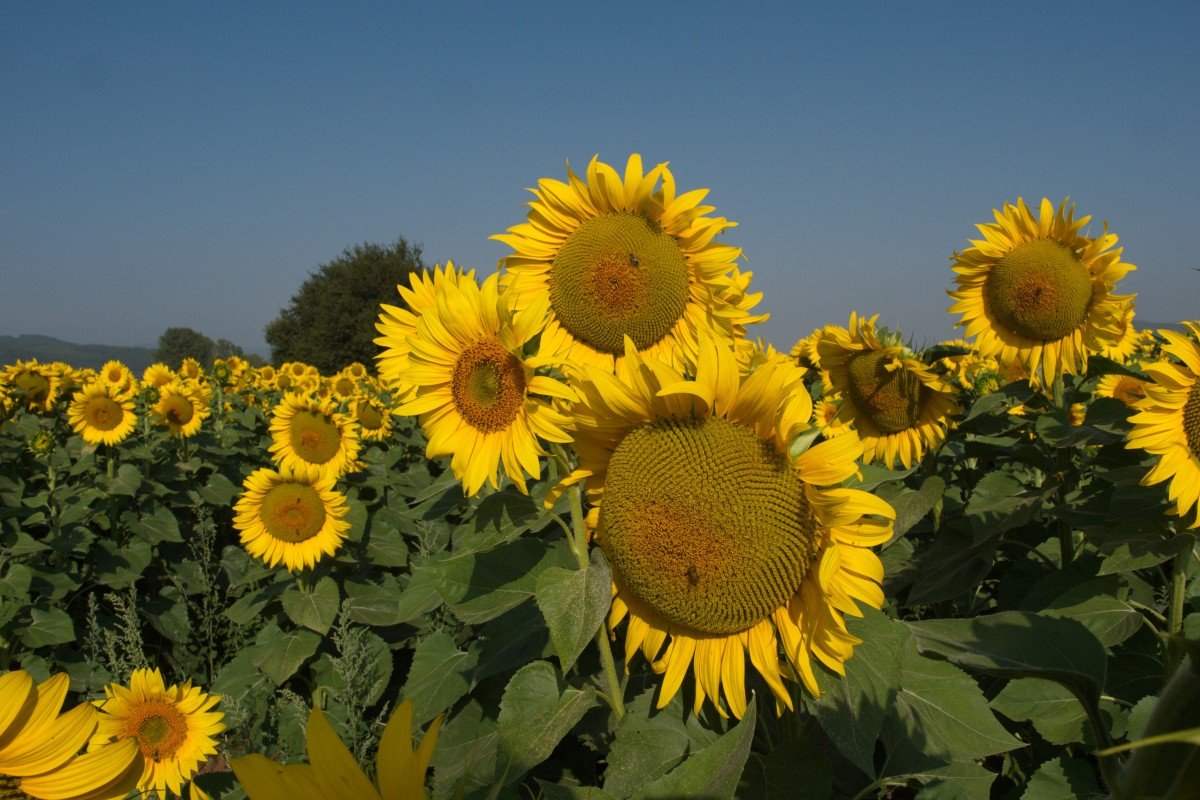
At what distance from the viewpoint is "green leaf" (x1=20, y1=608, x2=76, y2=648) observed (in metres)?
4.88

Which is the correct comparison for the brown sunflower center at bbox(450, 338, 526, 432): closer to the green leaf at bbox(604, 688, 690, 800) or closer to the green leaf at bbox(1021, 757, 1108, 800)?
the green leaf at bbox(604, 688, 690, 800)

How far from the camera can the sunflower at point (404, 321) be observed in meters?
2.23

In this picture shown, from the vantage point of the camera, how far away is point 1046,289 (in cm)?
397

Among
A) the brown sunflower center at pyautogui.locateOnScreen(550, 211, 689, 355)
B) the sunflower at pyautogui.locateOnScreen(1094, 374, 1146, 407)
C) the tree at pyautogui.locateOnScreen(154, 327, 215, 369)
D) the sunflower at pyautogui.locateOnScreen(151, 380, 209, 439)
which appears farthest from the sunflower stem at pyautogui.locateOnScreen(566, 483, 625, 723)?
the tree at pyautogui.locateOnScreen(154, 327, 215, 369)

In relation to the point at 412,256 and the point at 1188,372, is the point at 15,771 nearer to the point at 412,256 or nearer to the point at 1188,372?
the point at 1188,372

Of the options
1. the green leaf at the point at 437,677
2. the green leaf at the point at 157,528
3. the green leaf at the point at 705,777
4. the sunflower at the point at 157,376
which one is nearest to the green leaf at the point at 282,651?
the green leaf at the point at 437,677

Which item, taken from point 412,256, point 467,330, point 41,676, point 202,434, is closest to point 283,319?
point 412,256

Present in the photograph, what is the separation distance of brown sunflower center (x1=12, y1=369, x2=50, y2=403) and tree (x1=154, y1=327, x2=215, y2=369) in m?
47.4

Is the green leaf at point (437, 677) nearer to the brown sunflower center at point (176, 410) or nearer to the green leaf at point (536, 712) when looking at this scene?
the green leaf at point (536, 712)

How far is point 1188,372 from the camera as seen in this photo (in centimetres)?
274

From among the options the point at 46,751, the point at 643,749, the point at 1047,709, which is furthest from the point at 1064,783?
the point at 46,751

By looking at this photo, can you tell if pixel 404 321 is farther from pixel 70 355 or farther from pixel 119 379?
pixel 70 355

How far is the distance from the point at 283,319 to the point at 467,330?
50.7 meters

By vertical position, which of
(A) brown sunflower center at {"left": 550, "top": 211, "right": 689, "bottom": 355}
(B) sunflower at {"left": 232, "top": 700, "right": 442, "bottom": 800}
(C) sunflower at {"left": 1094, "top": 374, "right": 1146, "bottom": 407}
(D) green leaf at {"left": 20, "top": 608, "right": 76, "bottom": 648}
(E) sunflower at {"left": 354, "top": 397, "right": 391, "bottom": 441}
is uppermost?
(C) sunflower at {"left": 1094, "top": 374, "right": 1146, "bottom": 407}
